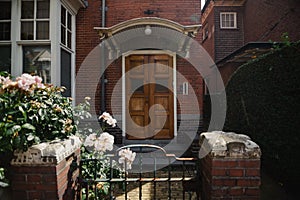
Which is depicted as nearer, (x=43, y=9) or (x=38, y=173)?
(x=38, y=173)

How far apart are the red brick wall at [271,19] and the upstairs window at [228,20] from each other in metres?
0.54

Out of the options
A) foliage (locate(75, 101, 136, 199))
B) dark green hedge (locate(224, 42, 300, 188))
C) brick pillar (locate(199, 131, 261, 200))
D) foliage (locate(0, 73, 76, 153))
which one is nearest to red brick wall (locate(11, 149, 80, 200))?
foliage (locate(0, 73, 76, 153))

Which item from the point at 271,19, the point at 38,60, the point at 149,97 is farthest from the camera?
the point at 271,19

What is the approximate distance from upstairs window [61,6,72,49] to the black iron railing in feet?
10.1

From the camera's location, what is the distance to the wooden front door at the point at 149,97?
5477 mm

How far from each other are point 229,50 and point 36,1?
7888mm

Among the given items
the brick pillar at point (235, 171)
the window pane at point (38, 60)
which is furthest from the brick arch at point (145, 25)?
the brick pillar at point (235, 171)

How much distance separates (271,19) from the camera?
7309 mm

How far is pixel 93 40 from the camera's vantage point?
5.49 metres

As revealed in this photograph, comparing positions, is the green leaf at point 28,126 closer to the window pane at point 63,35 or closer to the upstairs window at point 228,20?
the window pane at point 63,35

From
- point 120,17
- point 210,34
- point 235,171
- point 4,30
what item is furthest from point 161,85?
point 210,34

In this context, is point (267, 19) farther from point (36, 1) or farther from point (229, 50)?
point (36, 1)

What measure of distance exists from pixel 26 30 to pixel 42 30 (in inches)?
12.3

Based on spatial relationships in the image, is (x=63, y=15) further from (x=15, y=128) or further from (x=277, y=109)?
(x=277, y=109)
